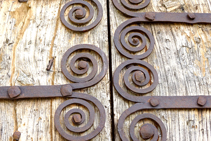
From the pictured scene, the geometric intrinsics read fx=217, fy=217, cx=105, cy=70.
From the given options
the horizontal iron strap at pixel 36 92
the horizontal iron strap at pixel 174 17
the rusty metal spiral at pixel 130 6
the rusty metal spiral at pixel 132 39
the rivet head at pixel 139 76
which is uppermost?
the rusty metal spiral at pixel 130 6

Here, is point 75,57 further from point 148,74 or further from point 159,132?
point 159,132

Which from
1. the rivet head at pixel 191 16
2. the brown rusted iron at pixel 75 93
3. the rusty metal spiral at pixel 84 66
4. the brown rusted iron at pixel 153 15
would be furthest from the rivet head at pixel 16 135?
the rivet head at pixel 191 16

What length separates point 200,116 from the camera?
820 millimetres

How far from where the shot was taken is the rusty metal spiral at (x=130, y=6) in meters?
0.92

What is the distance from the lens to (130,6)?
0.93 metres

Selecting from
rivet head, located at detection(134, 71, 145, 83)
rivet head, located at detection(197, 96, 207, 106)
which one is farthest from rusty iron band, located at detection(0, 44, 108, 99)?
rivet head, located at detection(197, 96, 207, 106)

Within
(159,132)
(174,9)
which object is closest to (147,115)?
(159,132)

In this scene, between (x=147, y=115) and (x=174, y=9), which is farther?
(x=174, y=9)

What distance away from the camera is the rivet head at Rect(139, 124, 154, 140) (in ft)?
2.47

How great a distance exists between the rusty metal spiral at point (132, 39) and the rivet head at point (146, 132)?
272mm

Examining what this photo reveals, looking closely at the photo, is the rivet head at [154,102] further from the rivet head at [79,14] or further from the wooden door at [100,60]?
the rivet head at [79,14]

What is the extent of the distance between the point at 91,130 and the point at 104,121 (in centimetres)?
6

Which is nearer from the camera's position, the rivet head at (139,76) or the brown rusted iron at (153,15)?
the rivet head at (139,76)

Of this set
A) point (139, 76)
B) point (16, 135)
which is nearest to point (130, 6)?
point (139, 76)
